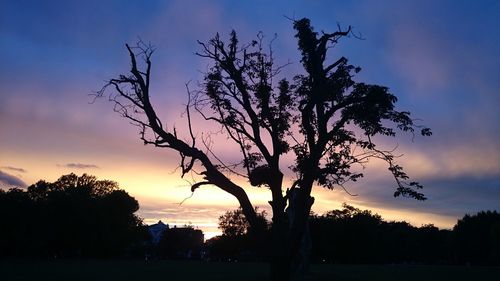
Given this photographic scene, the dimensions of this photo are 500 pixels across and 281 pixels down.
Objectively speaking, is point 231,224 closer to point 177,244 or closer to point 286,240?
point 177,244

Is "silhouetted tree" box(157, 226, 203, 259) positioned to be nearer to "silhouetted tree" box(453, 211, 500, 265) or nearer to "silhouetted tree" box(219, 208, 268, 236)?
"silhouetted tree" box(219, 208, 268, 236)

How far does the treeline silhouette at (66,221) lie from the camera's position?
302 feet

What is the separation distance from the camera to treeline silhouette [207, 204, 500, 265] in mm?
110875

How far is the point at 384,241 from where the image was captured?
123 metres

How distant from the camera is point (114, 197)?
114 m

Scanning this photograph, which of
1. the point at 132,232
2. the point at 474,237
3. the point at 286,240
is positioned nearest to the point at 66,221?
the point at 132,232

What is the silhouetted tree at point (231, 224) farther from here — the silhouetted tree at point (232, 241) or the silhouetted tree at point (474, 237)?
the silhouetted tree at point (474, 237)

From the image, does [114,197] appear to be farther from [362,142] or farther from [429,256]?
[362,142]

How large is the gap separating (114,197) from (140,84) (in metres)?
104

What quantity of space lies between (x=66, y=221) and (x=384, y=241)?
69.9 meters

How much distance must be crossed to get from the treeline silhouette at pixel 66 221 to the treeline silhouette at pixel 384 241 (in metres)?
25.6

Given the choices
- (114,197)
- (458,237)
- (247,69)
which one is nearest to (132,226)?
(114,197)

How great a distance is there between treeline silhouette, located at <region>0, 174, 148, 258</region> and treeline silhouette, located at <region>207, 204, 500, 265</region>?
25.6m

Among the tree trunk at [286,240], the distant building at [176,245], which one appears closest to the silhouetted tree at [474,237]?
the distant building at [176,245]
